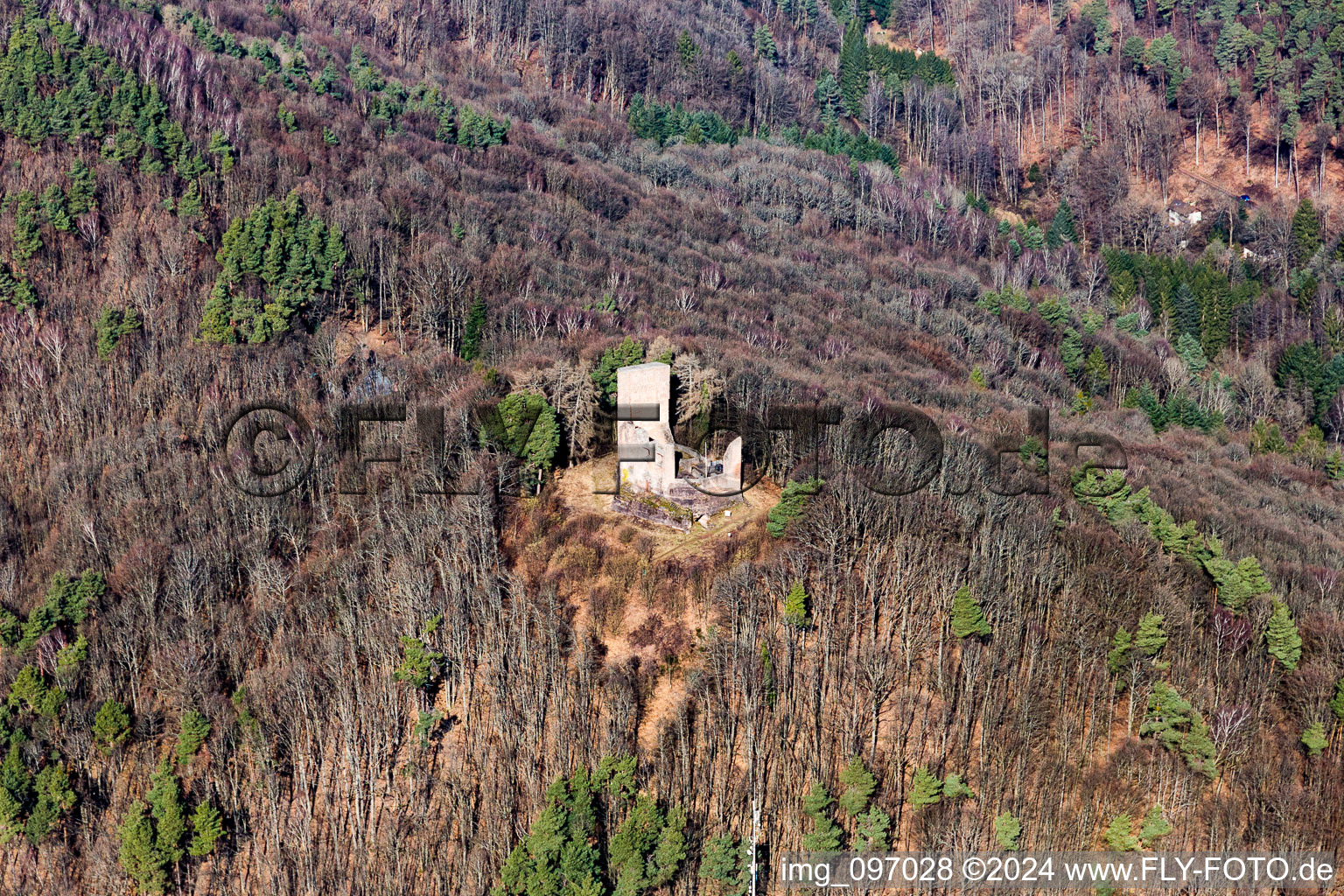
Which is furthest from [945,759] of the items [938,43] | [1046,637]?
[938,43]

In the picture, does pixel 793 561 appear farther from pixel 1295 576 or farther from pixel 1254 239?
pixel 1254 239

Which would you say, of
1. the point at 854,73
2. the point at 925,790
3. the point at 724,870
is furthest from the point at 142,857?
the point at 854,73

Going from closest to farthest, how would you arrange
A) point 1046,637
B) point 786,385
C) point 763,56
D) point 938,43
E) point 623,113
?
1. point 1046,637
2. point 786,385
3. point 623,113
4. point 763,56
5. point 938,43

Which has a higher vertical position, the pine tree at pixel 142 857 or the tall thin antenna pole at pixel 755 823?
the tall thin antenna pole at pixel 755 823

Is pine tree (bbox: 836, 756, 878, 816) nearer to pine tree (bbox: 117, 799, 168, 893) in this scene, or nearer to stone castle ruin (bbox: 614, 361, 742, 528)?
stone castle ruin (bbox: 614, 361, 742, 528)

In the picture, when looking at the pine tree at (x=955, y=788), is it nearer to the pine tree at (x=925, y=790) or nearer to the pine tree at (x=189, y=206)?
the pine tree at (x=925, y=790)

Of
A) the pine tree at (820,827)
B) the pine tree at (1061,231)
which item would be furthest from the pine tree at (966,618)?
the pine tree at (1061,231)

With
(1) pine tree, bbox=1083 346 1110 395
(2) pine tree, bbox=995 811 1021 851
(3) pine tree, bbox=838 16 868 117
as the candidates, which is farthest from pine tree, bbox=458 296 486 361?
(3) pine tree, bbox=838 16 868 117
